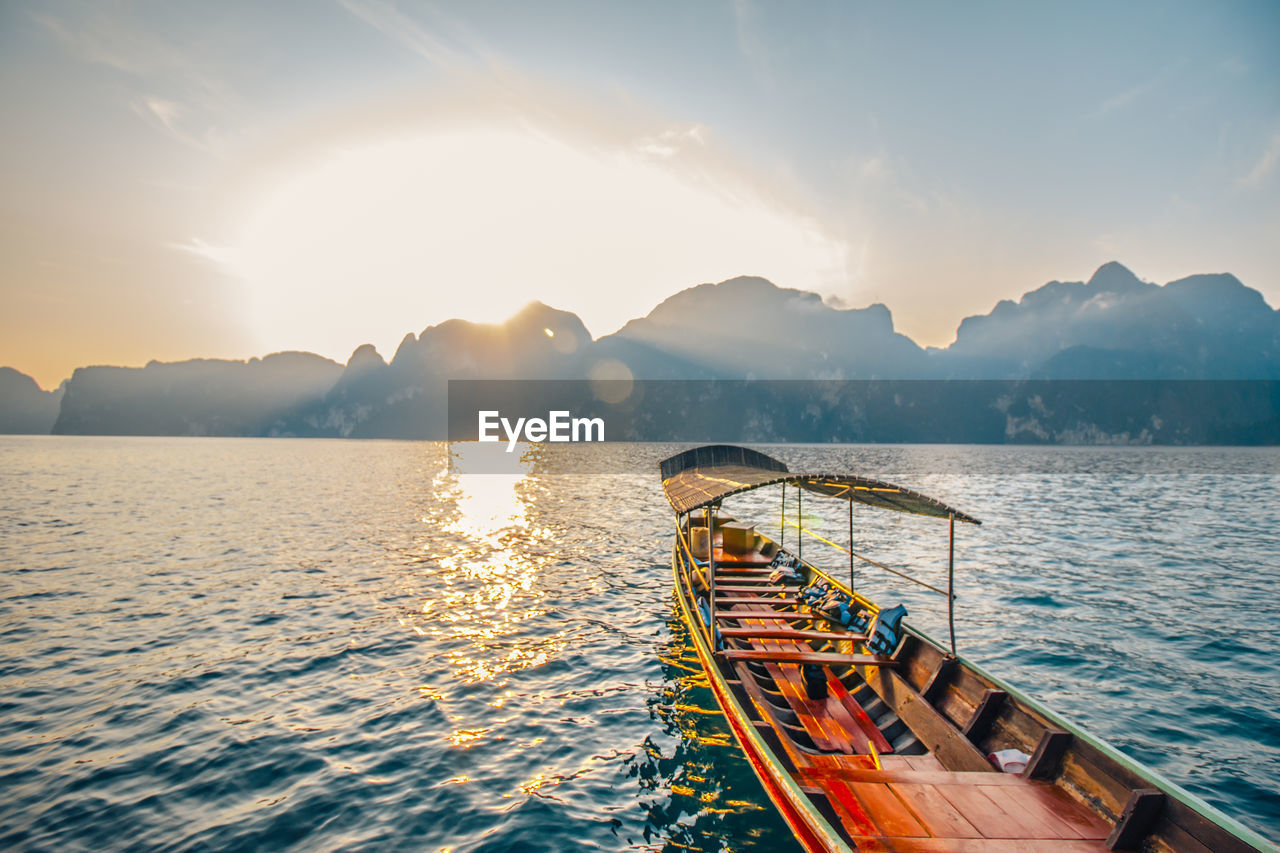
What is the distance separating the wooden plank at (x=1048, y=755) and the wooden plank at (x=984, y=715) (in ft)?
4.53

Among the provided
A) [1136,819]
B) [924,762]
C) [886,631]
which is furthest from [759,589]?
[1136,819]

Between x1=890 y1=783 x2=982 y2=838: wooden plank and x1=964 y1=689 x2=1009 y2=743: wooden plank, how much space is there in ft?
7.87

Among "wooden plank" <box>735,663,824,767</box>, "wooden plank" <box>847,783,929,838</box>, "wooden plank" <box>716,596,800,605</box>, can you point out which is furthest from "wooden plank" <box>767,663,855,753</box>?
"wooden plank" <box>716,596,800,605</box>

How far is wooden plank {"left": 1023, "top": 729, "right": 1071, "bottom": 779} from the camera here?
8.52 metres

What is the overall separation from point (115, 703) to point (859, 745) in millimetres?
16902

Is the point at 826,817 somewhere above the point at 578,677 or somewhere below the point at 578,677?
above

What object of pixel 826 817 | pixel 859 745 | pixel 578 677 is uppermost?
pixel 826 817

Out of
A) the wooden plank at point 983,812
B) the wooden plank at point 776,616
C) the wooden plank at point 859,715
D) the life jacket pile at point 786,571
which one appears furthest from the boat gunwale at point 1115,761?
the life jacket pile at point 786,571

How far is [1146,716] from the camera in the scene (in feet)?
44.9

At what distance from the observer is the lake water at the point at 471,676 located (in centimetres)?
988

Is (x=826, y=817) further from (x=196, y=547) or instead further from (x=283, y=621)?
(x=196, y=547)

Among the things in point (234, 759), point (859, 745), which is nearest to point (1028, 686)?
point (859, 745)

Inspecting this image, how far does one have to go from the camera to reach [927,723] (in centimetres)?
1066

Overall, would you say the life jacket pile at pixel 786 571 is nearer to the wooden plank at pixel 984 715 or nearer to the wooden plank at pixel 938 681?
the wooden plank at pixel 938 681
